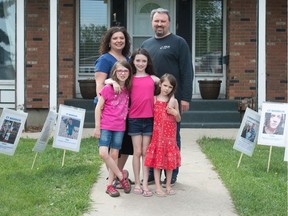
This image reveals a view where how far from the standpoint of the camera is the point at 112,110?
4.84m

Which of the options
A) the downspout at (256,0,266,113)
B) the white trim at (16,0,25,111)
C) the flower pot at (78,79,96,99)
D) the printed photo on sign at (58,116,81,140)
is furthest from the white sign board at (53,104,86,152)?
the flower pot at (78,79,96,99)

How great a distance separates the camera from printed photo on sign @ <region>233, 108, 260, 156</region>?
244 inches

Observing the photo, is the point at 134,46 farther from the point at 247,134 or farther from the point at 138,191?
the point at 138,191

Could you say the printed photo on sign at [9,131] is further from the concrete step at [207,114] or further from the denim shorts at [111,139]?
the concrete step at [207,114]

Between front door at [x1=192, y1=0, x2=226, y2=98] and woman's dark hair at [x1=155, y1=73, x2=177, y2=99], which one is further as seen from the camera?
front door at [x1=192, y1=0, x2=226, y2=98]

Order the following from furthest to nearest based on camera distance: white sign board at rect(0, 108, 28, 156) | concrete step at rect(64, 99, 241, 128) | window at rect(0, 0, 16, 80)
→ window at rect(0, 0, 16, 80) < concrete step at rect(64, 99, 241, 128) < white sign board at rect(0, 108, 28, 156)

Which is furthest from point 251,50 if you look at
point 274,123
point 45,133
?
point 45,133

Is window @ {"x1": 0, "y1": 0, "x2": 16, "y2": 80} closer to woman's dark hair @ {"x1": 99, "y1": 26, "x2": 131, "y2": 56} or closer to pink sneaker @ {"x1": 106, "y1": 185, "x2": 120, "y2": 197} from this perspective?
woman's dark hair @ {"x1": 99, "y1": 26, "x2": 131, "y2": 56}

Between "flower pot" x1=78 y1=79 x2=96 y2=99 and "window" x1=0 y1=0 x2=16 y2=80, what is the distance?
5.38 feet

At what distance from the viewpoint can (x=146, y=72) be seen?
500cm

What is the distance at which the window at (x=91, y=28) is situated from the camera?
11.5m

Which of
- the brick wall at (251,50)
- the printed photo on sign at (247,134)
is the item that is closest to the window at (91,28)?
the brick wall at (251,50)

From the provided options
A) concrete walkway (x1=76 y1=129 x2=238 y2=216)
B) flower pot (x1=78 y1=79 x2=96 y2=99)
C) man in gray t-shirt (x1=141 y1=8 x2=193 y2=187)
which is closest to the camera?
concrete walkway (x1=76 y1=129 x2=238 y2=216)

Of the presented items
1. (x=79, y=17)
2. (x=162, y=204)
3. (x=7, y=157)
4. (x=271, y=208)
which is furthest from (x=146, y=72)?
(x=79, y=17)
